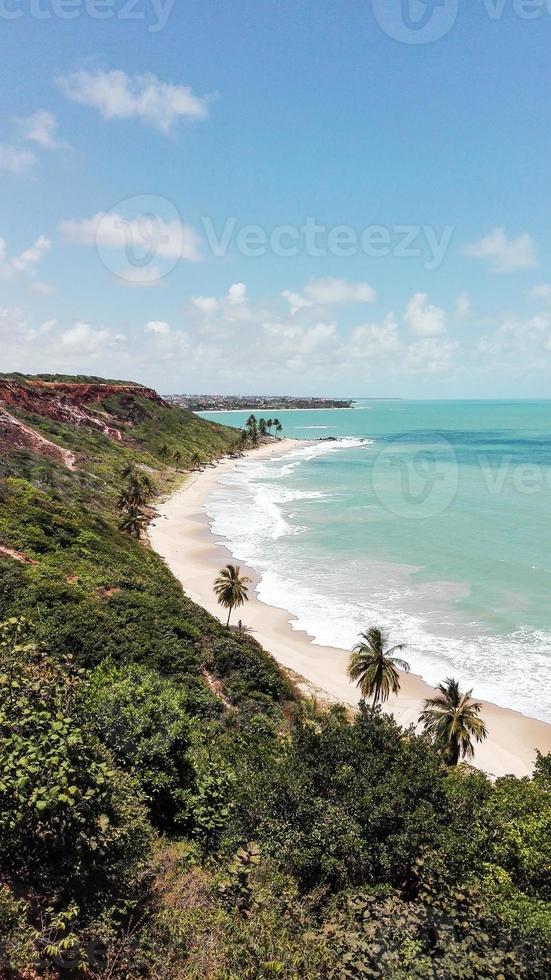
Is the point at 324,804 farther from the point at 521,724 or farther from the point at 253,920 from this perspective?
the point at 521,724

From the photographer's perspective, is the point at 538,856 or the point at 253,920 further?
the point at 538,856

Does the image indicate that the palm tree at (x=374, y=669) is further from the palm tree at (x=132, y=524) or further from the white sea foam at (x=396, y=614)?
the palm tree at (x=132, y=524)

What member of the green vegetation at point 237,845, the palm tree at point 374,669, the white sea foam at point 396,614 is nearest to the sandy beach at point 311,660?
the white sea foam at point 396,614

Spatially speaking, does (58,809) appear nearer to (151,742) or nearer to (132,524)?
(151,742)

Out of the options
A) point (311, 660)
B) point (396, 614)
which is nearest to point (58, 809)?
point (311, 660)

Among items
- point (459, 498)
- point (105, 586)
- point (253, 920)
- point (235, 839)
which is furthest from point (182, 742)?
point (459, 498)

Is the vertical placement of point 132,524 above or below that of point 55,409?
below
